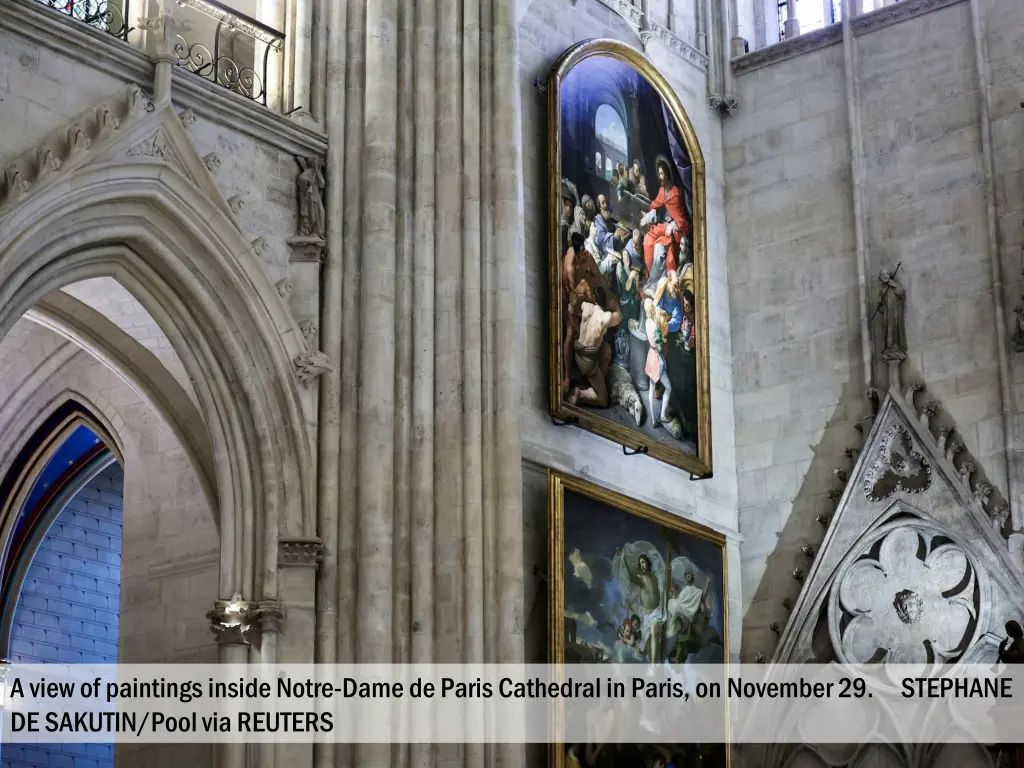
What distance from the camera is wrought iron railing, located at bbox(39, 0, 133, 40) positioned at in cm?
1431

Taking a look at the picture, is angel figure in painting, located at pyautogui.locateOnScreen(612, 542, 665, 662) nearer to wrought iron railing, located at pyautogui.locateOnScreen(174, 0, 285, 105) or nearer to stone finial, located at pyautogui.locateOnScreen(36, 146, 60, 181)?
wrought iron railing, located at pyautogui.locateOnScreen(174, 0, 285, 105)

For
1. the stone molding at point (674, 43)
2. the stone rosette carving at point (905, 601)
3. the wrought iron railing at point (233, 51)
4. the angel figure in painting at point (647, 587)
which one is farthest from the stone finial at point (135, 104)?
the stone rosette carving at point (905, 601)

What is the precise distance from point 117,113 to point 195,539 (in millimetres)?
3825

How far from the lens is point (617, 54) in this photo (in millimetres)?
17891

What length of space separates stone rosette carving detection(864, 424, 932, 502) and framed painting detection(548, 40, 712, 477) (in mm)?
1420

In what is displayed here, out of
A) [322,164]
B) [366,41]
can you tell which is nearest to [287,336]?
[322,164]

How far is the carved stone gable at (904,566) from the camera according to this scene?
16.7 m

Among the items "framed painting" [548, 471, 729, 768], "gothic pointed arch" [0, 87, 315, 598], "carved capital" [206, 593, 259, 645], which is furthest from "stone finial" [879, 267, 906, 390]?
"carved capital" [206, 593, 259, 645]

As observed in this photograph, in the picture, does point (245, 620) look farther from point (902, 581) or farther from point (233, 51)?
point (902, 581)

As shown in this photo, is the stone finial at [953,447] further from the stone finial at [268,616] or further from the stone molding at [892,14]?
the stone finial at [268,616]

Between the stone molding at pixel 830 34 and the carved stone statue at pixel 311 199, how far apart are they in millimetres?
6078

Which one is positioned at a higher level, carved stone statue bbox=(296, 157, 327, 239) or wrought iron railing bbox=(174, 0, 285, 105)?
wrought iron railing bbox=(174, 0, 285, 105)
